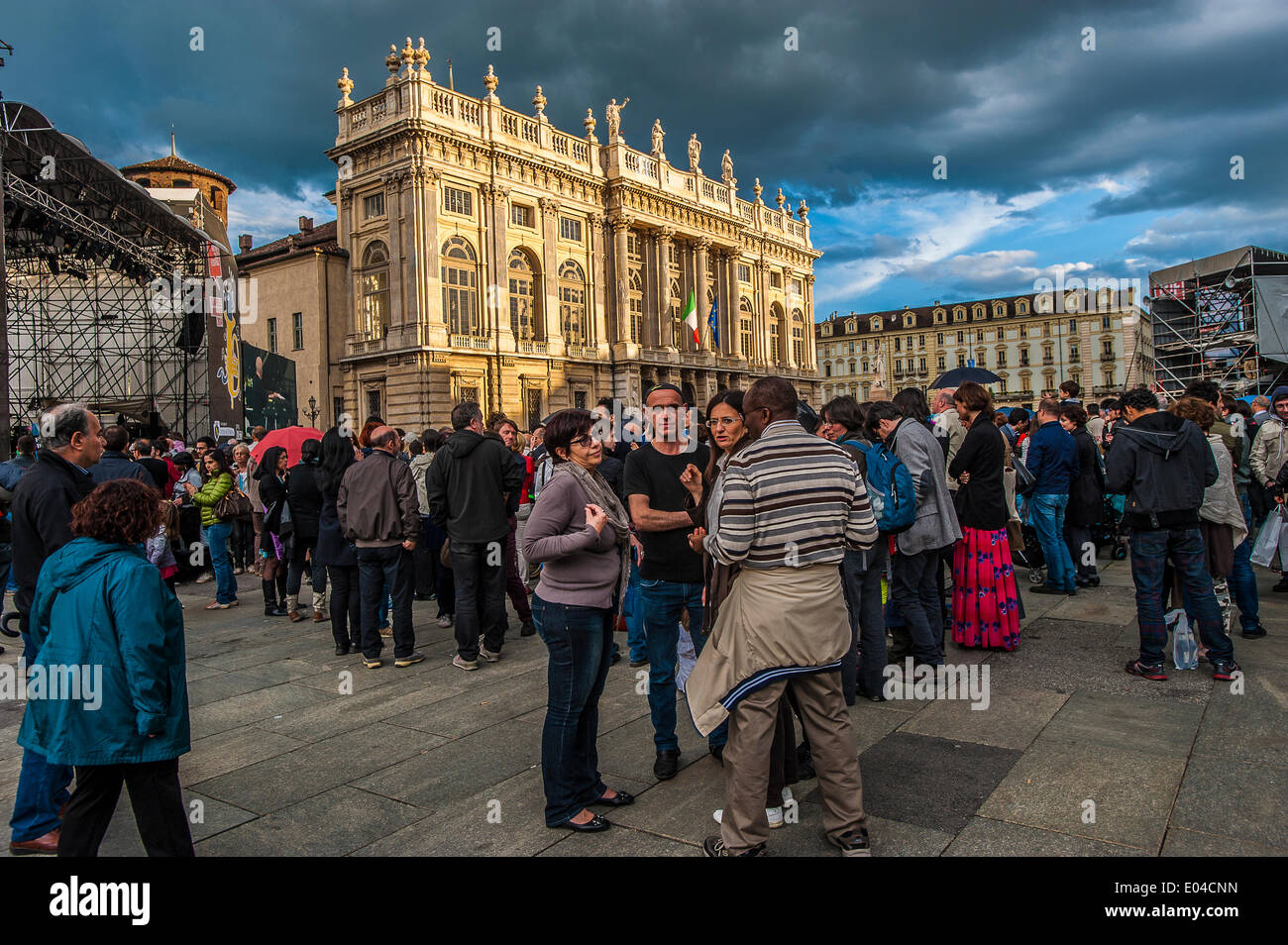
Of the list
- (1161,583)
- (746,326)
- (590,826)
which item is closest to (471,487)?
(590,826)

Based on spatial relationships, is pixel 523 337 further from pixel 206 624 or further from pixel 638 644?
pixel 638 644

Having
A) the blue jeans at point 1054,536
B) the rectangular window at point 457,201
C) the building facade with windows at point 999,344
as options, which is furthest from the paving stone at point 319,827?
the building facade with windows at point 999,344

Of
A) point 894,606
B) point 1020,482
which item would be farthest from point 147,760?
point 1020,482

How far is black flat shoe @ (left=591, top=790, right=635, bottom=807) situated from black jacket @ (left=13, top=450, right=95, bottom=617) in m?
3.03

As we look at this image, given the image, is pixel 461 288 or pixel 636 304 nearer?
pixel 461 288

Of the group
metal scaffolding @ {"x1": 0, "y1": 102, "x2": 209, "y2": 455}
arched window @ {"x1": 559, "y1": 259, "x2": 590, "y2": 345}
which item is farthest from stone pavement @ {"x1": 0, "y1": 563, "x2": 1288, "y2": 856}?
arched window @ {"x1": 559, "y1": 259, "x2": 590, "y2": 345}

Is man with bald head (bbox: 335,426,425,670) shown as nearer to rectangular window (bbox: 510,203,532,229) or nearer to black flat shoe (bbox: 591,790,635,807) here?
black flat shoe (bbox: 591,790,635,807)

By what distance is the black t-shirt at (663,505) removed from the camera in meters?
4.27

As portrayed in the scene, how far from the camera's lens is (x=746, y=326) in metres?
50.1

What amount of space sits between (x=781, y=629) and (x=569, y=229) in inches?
1446

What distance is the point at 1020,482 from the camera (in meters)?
9.02

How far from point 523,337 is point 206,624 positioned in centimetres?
2738

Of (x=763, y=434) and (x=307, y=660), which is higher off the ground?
(x=763, y=434)

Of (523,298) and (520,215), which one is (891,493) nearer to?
(523,298)
